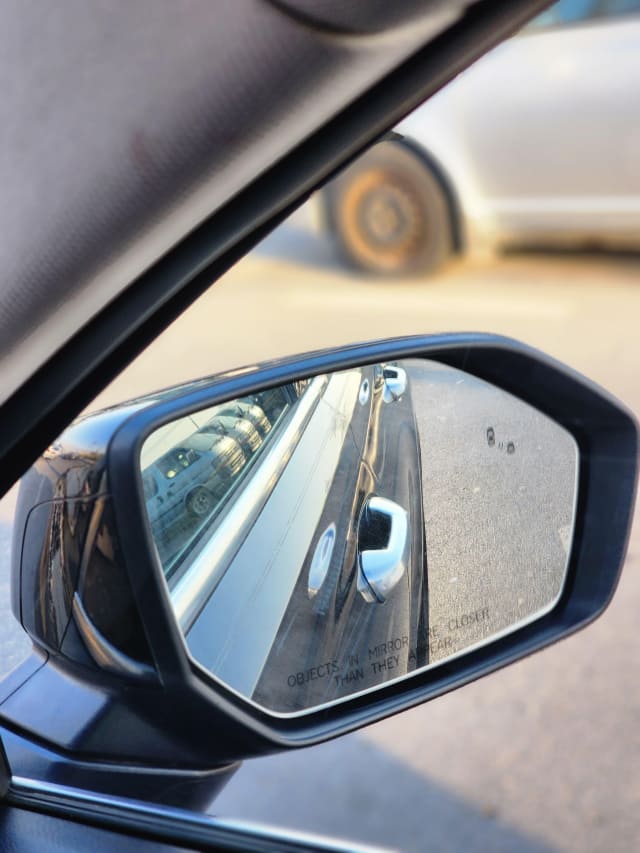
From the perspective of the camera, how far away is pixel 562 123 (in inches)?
172

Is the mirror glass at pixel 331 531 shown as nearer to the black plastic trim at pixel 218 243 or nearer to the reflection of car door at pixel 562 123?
the black plastic trim at pixel 218 243

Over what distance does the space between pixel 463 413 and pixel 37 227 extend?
558 millimetres

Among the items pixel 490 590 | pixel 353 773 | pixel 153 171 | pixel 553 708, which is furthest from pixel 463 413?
pixel 553 708

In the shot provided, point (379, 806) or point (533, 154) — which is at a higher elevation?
point (533, 154)

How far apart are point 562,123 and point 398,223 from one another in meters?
1.04

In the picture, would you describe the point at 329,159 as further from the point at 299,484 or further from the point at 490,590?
the point at 490,590

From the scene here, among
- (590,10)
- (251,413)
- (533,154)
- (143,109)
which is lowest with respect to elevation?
(251,413)

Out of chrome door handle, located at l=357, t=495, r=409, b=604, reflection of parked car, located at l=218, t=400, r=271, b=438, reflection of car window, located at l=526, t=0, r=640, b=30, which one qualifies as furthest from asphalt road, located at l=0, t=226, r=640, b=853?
reflection of car window, located at l=526, t=0, r=640, b=30

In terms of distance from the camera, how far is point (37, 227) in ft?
2.76

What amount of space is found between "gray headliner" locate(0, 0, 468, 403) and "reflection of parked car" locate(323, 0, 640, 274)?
296 cm

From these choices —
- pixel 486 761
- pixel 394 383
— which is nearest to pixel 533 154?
pixel 486 761

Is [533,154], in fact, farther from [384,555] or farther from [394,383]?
[384,555]

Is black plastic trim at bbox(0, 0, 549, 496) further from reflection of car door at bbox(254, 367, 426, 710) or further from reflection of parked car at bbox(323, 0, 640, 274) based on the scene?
reflection of parked car at bbox(323, 0, 640, 274)

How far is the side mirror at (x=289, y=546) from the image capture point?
896mm
